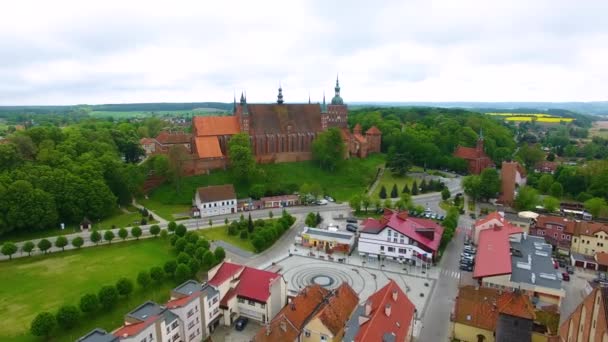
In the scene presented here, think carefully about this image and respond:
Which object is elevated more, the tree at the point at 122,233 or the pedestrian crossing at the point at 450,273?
the tree at the point at 122,233

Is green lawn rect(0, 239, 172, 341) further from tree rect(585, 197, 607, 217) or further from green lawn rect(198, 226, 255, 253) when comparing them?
tree rect(585, 197, 607, 217)

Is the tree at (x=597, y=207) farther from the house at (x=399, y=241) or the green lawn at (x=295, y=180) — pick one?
the green lawn at (x=295, y=180)

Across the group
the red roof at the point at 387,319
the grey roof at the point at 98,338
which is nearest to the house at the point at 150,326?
the grey roof at the point at 98,338

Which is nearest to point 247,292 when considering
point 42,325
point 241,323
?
point 241,323

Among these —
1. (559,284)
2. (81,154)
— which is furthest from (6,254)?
(559,284)

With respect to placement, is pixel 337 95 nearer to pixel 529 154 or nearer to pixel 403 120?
pixel 529 154

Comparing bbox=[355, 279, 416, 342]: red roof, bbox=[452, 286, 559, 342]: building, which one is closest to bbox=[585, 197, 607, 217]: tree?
bbox=[452, 286, 559, 342]: building
